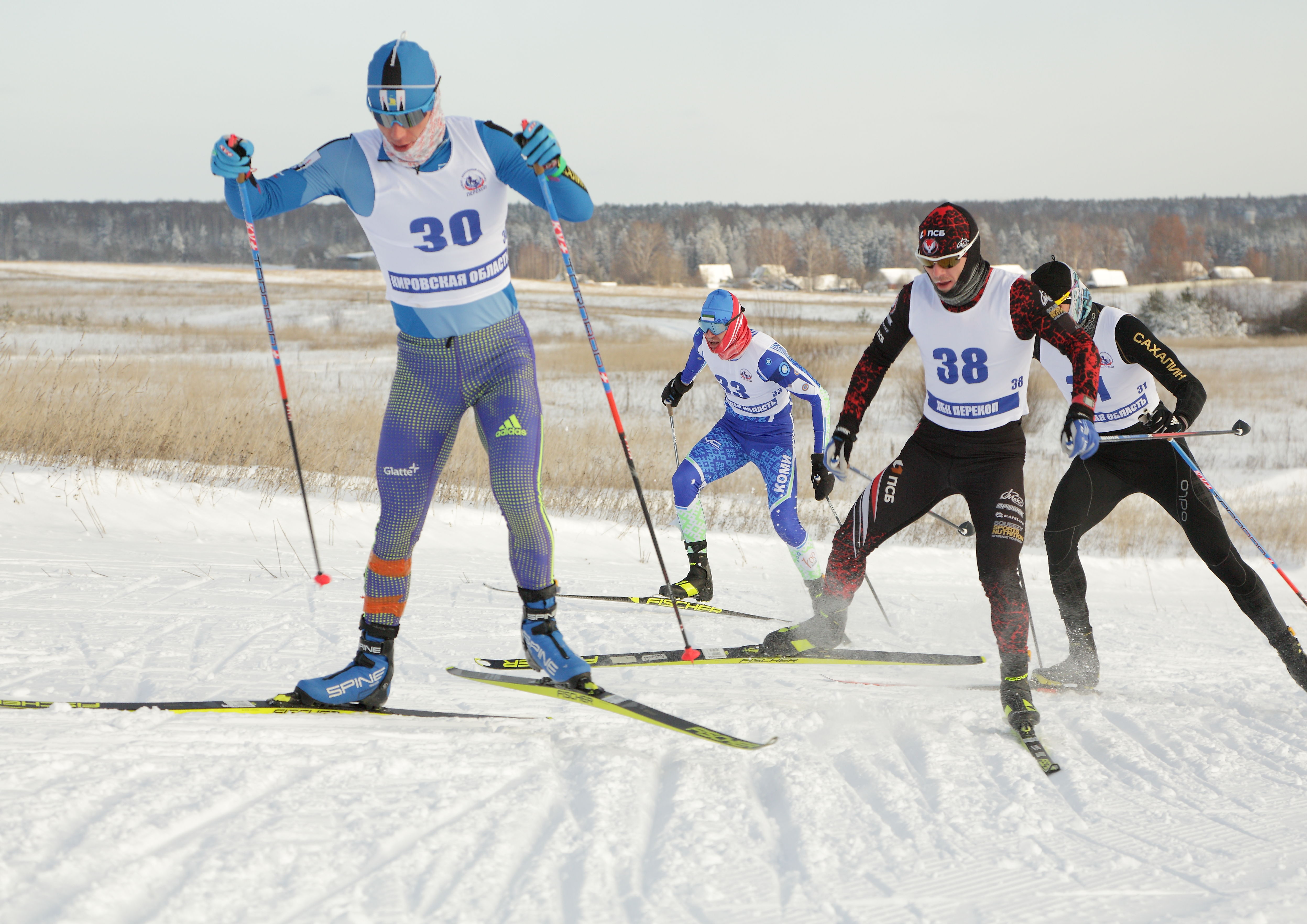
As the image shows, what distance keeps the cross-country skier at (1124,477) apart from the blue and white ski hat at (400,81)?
118 inches

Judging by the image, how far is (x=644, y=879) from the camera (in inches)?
96.3

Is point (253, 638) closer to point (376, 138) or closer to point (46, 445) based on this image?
point (376, 138)

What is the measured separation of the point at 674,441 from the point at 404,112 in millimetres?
6829

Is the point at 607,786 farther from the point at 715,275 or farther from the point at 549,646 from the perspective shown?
the point at 715,275

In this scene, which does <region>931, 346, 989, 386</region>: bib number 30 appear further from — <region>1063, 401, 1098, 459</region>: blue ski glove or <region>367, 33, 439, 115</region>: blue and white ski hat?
<region>367, 33, 439, 115</region>: blue and white ski hat

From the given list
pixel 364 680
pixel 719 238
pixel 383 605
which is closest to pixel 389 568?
pixel 383 605

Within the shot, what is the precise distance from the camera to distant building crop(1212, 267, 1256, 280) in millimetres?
81062

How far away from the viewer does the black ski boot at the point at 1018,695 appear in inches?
147

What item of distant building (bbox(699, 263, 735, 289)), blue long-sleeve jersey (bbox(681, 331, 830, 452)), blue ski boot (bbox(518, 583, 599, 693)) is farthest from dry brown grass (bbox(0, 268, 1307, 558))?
distant building (bbox(699, 263, 735, 289))

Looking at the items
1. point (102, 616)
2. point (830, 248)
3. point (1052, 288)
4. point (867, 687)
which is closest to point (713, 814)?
point (867, 687)

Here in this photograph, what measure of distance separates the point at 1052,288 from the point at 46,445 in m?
9.08

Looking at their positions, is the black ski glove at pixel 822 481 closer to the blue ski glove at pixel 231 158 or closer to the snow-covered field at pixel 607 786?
the snow-covered field at pixel 607 786

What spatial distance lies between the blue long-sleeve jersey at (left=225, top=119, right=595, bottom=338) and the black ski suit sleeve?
2.84 m

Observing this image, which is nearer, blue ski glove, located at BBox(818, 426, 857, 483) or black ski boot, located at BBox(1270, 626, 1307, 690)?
black ski boot, located at BBox(1270, 626, 1307, 690)
